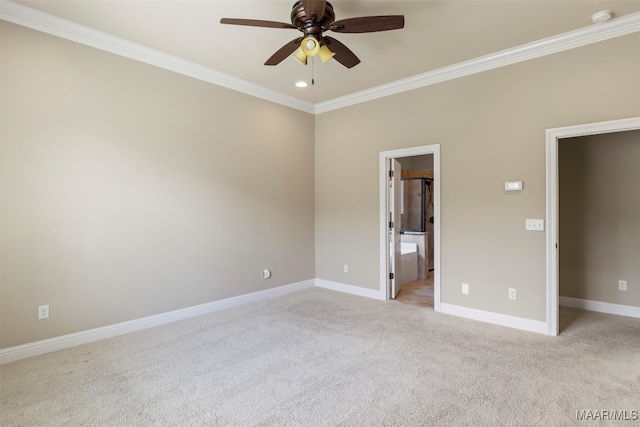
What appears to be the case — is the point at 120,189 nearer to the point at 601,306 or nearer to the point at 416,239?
the point at 416,239

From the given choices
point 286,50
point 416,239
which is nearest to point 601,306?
point 416,239

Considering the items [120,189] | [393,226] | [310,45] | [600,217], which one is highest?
[310,45]

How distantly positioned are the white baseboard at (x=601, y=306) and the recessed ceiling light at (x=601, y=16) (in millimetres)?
3192

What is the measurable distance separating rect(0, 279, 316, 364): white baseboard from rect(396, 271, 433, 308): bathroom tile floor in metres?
1.84

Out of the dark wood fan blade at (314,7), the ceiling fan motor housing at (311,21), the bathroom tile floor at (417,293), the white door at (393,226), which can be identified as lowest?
the bathroom tile floor at (417,293)

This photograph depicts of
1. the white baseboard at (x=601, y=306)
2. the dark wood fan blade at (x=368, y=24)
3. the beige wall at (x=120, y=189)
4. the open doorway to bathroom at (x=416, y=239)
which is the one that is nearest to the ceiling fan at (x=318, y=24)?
the dark wood fan blade at (x=368, y=24)

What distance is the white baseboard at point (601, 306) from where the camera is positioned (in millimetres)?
3861

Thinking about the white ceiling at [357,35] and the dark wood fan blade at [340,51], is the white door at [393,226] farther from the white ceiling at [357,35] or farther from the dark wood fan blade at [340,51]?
the dark wood fan blade at [340,51]

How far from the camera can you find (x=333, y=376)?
2523mm

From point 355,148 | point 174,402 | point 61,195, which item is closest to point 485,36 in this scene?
point 355,148

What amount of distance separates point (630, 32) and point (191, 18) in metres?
3.87

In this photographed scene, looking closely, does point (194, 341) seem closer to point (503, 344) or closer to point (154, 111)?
point (154, 111)

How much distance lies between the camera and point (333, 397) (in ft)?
7.36

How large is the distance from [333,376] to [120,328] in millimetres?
2286
